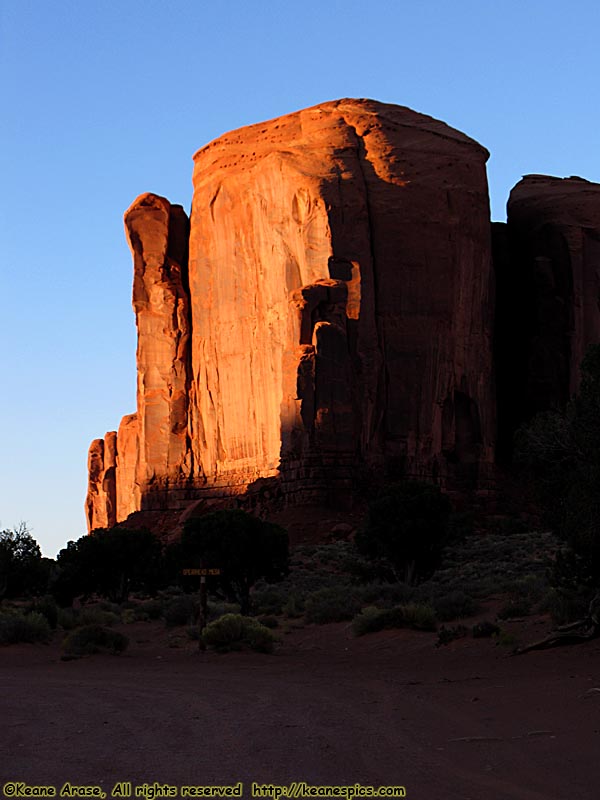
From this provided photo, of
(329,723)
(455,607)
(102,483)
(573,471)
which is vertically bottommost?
(455,607)

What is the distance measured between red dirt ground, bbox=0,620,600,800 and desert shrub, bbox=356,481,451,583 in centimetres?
1993

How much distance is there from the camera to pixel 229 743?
1044 cm

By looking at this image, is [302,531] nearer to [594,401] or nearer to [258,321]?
[258,321]

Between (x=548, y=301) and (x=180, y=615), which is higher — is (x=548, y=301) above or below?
above

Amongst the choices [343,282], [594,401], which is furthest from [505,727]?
[343,282]

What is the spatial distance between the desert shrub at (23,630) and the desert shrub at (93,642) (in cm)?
144

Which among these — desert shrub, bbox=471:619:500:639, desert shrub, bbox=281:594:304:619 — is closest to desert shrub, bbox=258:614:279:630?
desert shrub, bbox=281:594:304:619

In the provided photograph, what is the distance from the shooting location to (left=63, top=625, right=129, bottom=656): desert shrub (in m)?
24.0

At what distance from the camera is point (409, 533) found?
41.3 metres

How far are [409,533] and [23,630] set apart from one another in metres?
18.5

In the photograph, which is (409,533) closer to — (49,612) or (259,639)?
(49,612)

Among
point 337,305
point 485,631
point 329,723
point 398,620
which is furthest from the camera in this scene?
point 337,305

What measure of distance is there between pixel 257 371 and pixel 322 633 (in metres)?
41.8

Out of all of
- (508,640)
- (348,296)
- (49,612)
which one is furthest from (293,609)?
(348,296)
